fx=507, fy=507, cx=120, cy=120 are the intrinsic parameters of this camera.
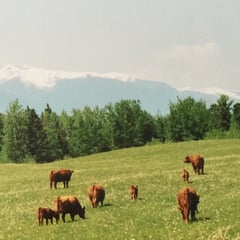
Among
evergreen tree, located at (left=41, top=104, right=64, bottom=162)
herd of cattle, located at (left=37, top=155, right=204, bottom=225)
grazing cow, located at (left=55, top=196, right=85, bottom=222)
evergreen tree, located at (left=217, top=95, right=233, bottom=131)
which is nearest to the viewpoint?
herd of cattle, located at (left=37, top=155, right=204, bottom=225)

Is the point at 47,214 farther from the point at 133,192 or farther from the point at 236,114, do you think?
the point at 236,114

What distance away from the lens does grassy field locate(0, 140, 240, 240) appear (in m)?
22.7

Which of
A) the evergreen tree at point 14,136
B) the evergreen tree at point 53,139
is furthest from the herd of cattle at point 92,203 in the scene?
the evergreen tree at point 53,139

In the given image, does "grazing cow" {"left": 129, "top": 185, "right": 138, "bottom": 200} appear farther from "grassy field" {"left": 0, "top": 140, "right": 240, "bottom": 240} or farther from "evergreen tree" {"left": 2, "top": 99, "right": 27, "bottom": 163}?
"evergreen tree" {"left": 2, "top": 99, "right": 27, "bottom": 163}

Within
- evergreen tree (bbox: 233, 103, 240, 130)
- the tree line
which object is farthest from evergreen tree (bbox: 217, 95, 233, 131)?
evergreen tree (bbox: 233, 103, 240, 130)

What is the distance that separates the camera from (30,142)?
13600 centimetres

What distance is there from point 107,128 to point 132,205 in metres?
108

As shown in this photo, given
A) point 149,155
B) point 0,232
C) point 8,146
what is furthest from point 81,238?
point 8,146

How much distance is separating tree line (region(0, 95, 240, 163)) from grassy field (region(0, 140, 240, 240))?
6517cm

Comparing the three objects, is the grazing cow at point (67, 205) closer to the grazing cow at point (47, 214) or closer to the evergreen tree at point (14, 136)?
the grazing cow at point (47, 214)

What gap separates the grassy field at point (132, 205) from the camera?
22.7m

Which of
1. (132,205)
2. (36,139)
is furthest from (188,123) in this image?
(132,205)

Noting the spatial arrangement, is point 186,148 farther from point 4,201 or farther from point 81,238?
point 81,238

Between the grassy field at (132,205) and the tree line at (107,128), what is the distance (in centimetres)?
6517
